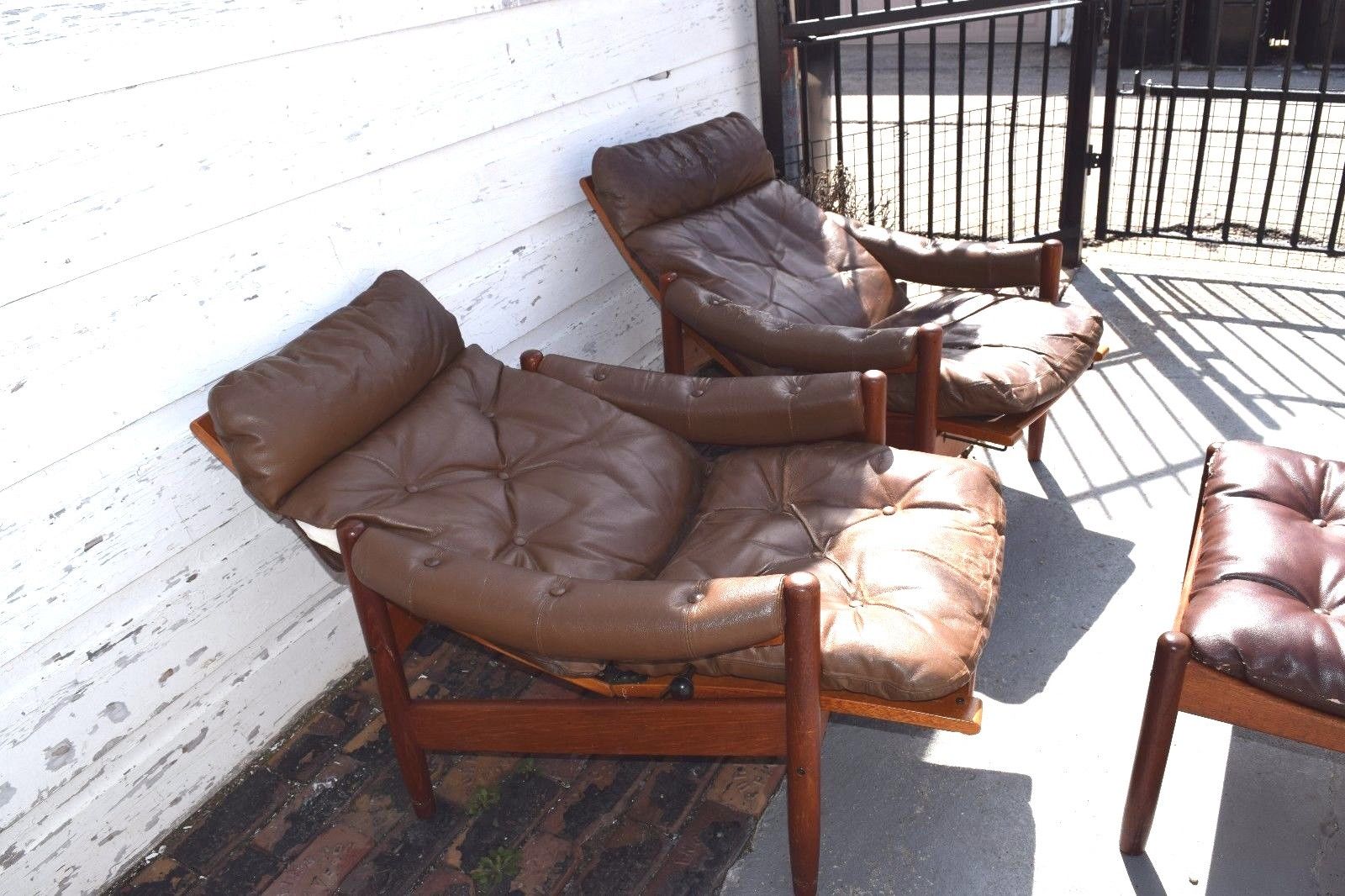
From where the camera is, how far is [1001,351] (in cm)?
247

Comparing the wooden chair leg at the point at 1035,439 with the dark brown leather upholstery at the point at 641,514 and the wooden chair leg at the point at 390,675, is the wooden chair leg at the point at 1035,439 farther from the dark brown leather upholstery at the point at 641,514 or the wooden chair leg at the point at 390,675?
the wooden chair leg at the point at 390,675

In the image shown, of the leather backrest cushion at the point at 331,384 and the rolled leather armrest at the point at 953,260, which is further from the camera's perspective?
the rolled leather armrest at the point at 953,260

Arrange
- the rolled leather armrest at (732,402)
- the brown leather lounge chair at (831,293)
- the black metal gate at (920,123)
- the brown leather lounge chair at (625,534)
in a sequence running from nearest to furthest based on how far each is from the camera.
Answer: the brown leather lounge chair at (625,534) < the rolled leather armrest at (732,402) < the brown leather lounge chair at (831,293) < the black metal gate at (920,123)

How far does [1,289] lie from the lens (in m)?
1.66

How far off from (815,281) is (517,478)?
1.16 meters

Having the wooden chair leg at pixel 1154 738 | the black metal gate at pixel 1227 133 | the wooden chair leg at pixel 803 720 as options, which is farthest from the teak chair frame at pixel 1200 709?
the black metal gate at pixel 1227 133

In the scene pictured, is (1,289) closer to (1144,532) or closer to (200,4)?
(200,4)

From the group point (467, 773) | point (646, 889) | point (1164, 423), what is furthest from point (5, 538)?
point (1164, 423)

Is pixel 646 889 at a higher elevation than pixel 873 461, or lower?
lower

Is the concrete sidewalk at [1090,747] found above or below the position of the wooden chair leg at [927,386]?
below

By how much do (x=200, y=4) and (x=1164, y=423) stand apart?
102 inches

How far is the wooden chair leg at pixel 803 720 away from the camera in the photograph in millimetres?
1443

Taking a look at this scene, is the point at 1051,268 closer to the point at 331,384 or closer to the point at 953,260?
the point at 953,260

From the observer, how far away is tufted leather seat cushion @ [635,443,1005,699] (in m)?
1.57
